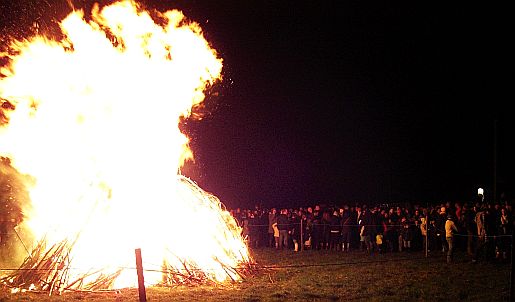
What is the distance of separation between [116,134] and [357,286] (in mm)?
5775

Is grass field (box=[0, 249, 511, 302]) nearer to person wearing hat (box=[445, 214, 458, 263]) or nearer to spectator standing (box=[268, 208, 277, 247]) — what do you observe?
person wearing hat (box=[445, 214, 458, 263])

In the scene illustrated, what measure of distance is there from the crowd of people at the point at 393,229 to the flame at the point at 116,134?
6.47m

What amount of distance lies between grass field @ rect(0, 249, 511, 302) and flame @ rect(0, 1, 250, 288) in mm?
966

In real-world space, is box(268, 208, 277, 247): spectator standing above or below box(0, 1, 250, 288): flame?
below

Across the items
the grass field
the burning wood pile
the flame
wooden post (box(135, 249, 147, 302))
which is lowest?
the grass field

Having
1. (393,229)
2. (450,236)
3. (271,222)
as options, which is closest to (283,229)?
(271,222)

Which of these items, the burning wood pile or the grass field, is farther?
the burning wood pile

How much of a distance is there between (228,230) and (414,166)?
3360cm

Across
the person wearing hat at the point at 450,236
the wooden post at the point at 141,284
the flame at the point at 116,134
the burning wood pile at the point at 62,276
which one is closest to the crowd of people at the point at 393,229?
the person wearing hat at the point at 450,236

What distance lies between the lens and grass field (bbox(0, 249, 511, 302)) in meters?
9.53

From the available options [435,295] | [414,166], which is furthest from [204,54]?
[414,166]

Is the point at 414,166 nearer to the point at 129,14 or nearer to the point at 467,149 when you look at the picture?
the point at 467,149

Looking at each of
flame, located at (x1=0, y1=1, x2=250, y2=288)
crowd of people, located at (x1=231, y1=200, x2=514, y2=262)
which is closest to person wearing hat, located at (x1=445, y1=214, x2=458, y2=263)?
crowd of people, located at (x1=231, y1=200, x2=514, y2=262)

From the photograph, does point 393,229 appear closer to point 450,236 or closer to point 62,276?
point 450,236
